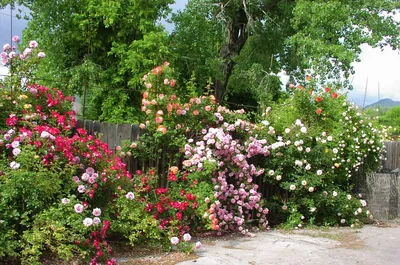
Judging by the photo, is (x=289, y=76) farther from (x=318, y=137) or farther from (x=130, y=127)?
(x=130, y=127)

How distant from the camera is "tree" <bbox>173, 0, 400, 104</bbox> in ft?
56.8

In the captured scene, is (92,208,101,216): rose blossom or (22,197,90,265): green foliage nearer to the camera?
(22,197,90,265): green foliage

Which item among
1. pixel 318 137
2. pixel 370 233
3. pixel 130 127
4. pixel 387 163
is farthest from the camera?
pixel 387 163

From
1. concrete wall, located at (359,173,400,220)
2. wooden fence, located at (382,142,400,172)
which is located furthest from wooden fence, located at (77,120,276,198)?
wooden fence, located at (382,142,400,172)

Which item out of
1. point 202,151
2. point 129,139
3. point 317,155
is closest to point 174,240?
point 202,151

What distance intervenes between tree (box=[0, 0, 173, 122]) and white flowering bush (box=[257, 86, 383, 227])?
10165 millimetres

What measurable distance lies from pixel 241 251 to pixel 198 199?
1021 mm

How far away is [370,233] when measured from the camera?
862cm

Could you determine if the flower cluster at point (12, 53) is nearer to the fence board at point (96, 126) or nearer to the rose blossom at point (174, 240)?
the fence board at point (96, 126)

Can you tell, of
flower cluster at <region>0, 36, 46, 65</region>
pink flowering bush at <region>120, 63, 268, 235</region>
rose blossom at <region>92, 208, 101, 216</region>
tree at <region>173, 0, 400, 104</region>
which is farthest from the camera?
tree at <region>173, 0, 400, 104</region>

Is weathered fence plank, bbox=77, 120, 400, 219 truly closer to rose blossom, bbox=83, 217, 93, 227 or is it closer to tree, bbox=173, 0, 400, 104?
rose blossom, bbox=83, 217, 93, 227

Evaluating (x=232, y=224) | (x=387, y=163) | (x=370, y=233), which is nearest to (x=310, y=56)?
(x=387, y=163)

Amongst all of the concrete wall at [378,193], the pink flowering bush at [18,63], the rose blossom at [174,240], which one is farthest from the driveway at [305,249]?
the pink flowering bush at [18,63]

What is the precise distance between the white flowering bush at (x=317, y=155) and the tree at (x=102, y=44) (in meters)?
10.2
